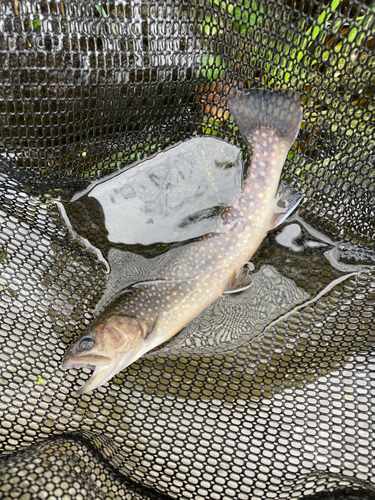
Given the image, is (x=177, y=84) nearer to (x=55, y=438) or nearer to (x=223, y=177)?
(x=223, y=177)

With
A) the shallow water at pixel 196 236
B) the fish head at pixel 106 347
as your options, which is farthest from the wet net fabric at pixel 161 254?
the fish head at pixel 106 347

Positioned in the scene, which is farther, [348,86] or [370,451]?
[348,86]

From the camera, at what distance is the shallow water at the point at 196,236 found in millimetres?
2578

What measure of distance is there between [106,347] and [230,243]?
3.14ft

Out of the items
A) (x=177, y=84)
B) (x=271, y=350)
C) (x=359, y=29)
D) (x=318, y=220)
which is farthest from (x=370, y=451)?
(x=177, y=84)

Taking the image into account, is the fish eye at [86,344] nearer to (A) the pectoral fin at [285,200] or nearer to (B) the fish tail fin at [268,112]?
(A) the pectoral fin at [285,200]

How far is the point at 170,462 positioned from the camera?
7.09ft

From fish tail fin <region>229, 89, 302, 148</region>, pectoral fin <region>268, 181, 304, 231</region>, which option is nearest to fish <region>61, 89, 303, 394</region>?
fish tail fin <region>229, 89, 302, 148</region>

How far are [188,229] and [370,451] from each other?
5.66ft

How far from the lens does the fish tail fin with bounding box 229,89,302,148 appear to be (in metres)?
2.38

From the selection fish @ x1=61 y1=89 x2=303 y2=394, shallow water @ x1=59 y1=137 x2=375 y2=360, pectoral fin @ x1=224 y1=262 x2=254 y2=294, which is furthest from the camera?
shallow water @ x1=59 y1=137 x2=375 y2=360

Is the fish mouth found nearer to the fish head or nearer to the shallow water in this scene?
the fish head

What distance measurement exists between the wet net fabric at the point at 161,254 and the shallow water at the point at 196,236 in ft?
0.05

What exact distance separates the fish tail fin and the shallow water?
14.4 inches
